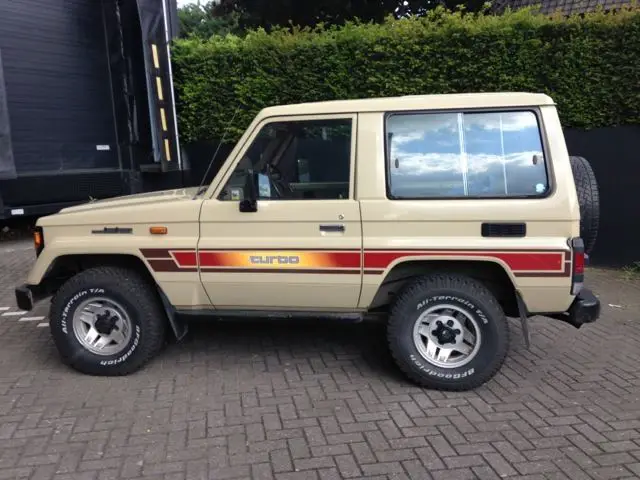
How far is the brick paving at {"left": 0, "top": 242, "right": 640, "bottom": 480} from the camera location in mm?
2953

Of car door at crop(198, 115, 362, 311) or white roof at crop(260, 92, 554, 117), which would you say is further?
car door at crop(198, 115, 362, 311)

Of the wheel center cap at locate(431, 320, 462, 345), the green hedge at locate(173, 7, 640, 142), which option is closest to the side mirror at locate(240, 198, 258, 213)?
the wheel center cap at locate(431, 320, 462, 345)

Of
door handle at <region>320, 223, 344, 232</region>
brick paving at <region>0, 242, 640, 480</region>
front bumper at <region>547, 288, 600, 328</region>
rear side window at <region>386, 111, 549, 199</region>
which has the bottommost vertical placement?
brick paving at <region>0, 242, 640, 480</region>

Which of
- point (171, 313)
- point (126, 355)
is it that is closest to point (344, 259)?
point (171, 313)

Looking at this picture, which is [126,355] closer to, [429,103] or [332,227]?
[332,227]

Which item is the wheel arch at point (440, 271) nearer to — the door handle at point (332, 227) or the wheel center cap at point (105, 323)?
the door handle at point (332, 227)

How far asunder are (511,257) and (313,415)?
5.28 ft

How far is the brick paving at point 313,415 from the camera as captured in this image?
2953 mm

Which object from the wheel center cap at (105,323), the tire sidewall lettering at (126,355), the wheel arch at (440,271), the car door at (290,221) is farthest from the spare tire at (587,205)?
the wheel center cap at (105,323)

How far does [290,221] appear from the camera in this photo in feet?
12.3

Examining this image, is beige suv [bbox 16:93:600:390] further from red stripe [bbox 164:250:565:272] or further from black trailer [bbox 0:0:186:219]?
black trailer [bbox 0:0:186:219]

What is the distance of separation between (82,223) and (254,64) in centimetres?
475

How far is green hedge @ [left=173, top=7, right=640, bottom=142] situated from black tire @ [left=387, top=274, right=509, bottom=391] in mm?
4455

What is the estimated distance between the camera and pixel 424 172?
3689mm
